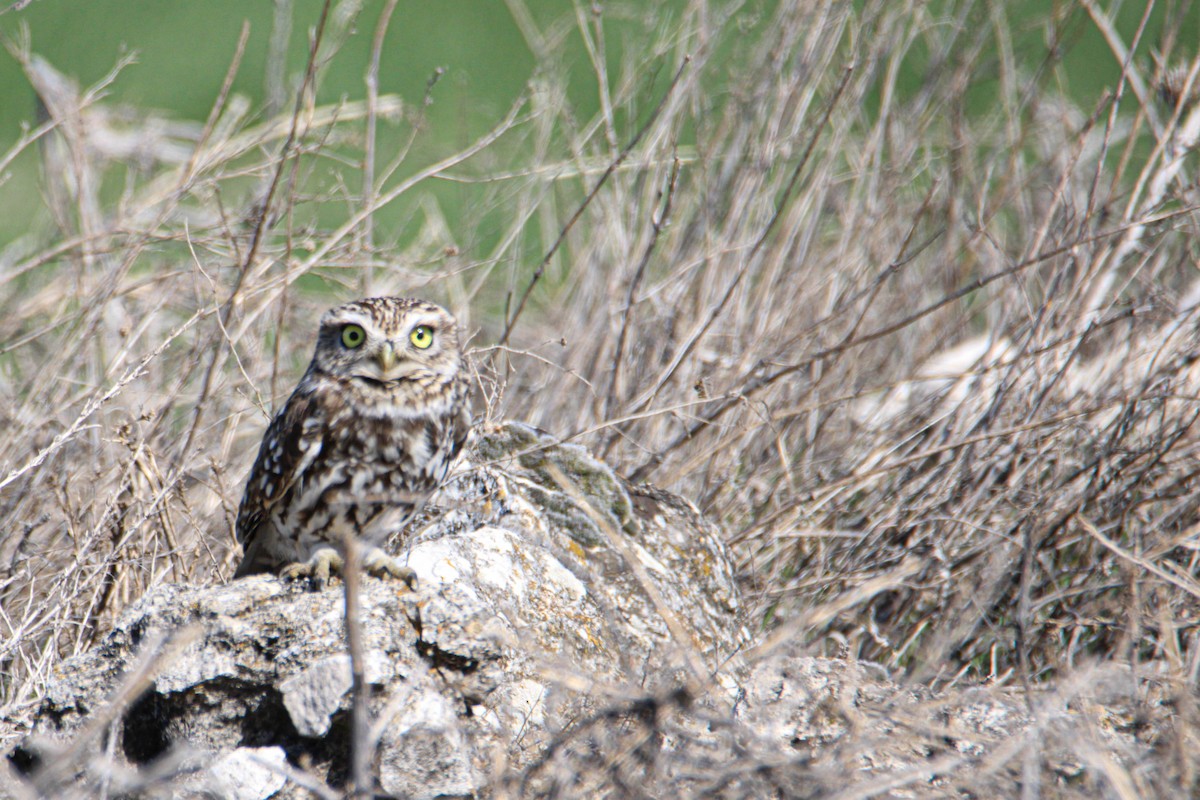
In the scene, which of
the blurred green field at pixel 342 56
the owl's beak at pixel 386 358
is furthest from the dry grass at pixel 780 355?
the blurred green field at pixel 342 56

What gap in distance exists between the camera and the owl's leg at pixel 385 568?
2854 mm

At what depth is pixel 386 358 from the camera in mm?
3344

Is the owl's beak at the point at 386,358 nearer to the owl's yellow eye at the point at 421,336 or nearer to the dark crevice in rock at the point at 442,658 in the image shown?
the owl's yellow eye at the point at 421,336

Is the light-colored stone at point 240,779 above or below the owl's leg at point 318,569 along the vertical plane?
below

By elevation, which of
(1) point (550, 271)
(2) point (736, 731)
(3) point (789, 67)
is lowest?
(1) point (550, 271)

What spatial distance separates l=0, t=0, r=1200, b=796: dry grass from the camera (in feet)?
11.2

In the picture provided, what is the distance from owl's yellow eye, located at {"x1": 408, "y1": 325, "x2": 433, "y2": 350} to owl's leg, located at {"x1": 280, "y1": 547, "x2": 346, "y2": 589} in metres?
0.67

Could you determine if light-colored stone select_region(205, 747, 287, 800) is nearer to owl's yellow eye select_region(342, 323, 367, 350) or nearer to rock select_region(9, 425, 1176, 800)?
rock select_region(9, 425, 1176, 800)

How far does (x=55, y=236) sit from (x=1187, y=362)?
4402 millimetres

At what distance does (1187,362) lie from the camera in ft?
12.0

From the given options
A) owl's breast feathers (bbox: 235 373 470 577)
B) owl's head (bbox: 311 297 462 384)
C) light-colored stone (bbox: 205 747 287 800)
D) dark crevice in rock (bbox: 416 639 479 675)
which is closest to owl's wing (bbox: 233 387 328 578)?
owl's breast feathers (bbox: 235 373 470 577)

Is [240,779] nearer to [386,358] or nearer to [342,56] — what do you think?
[386,358]

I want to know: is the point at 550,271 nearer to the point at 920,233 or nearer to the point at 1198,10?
the point at 920,233

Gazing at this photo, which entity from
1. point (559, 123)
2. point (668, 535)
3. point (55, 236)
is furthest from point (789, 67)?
point (55, 236)
